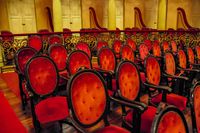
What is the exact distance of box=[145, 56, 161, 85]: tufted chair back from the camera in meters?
2.62

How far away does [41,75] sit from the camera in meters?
2.44

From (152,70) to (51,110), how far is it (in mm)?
1364

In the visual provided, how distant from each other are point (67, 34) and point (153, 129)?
596 centimetres

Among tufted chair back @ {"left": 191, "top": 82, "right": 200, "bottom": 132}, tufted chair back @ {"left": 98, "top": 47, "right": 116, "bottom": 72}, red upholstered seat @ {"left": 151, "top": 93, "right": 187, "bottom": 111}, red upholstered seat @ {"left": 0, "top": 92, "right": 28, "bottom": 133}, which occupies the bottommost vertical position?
red upholstered seat @ {"left": 0, "top": 92, "right": 28, "bottom": 133}

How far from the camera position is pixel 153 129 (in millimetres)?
1100

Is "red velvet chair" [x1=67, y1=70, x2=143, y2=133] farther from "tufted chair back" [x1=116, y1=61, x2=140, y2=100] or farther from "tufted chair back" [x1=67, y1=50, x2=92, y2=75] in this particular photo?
"tufted chair back" [x1=67, y1=50, x2=92, y2=75]

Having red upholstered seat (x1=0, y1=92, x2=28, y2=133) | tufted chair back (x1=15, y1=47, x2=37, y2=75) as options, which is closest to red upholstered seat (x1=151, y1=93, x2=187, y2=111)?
red upholstered seat (x1=0, y1=92, x2=28, y2=133)

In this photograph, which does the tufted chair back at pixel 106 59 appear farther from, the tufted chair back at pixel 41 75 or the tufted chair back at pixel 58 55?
the tufted chair back at pixel 41 75

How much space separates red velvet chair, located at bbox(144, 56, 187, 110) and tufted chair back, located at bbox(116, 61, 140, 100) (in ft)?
0.54

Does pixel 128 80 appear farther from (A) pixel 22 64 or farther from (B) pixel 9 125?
(A) pixel 22 64

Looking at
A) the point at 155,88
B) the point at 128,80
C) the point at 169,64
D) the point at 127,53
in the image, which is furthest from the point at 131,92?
the point at 127,53

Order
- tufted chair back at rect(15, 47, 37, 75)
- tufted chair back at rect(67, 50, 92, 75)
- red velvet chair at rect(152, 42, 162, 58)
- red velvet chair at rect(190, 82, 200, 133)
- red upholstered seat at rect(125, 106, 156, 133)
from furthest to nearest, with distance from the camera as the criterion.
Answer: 1. red velvet chair at rect(152, 42, 162, 58)
2. tufted chair back at rect(15, 47, 37, 75)
3. tufted chair back at rect(67, 50, 92, 75)
4. red upholstered seat at rect(125, 106, 156, 133)
5. red velvet chair at rect(190, 82, 200, 133)

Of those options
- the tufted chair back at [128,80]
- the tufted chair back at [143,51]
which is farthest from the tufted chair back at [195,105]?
the tufted chair back at [143,51]

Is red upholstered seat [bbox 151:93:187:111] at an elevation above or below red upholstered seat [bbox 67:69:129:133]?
below
